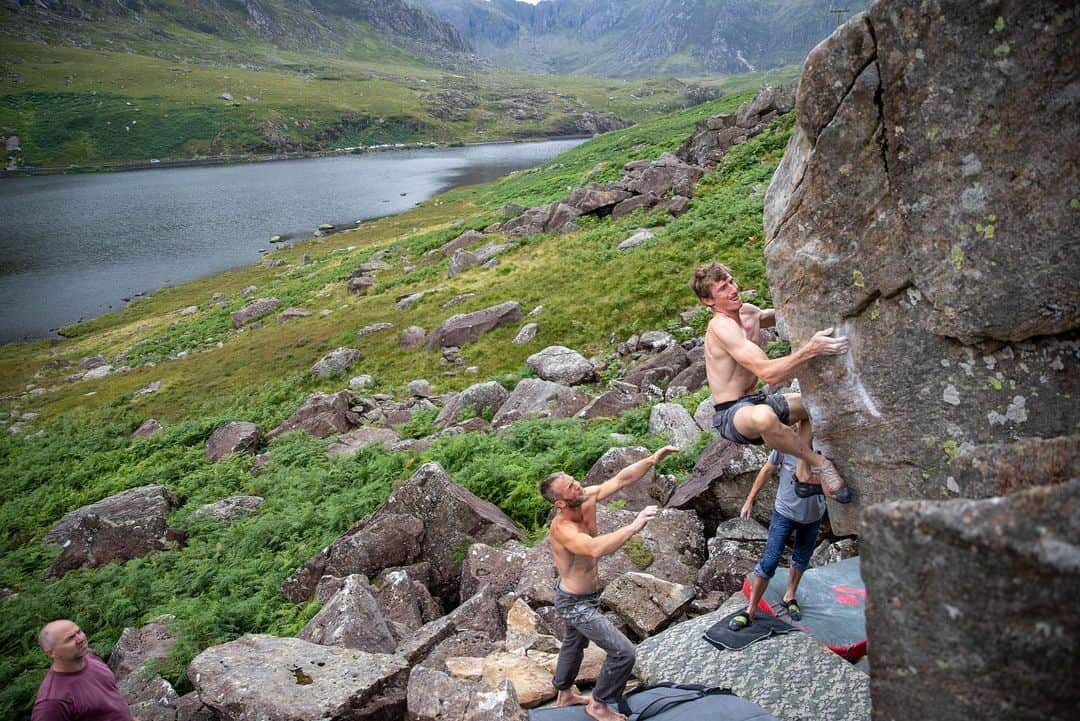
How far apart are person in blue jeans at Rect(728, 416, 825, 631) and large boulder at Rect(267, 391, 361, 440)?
17.6 meters

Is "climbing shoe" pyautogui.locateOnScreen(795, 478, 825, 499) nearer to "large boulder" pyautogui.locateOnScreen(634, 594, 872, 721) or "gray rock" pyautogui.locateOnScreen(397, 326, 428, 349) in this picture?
"large boulder" pyautogui.locateOnScreen(634, 594, 872, 721)

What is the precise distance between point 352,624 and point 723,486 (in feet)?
20.6

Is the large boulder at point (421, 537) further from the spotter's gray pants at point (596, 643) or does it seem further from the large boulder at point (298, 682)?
the spotter's gray pants at point (596, 643)

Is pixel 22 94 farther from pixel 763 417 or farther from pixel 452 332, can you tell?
pixel 763 417

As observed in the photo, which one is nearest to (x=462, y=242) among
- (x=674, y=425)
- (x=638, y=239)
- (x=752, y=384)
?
(x=638, y=239)

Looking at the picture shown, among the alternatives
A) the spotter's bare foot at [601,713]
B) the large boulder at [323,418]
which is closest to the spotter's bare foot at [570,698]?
the spotter's bare foot at [601,713]

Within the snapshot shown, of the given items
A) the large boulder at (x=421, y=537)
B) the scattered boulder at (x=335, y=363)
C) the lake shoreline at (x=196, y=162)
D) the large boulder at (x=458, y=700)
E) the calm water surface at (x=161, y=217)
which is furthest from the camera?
the lake shoreline at (x=196, y=162)

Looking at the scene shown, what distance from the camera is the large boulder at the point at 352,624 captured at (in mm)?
9500

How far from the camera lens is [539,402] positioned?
61.4 ft

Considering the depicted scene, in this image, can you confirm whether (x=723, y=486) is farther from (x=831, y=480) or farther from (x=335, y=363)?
(x=335, y=363)

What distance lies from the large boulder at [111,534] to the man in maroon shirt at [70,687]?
31.8 feet

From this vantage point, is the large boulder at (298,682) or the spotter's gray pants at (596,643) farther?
the large boulder at (298,682)

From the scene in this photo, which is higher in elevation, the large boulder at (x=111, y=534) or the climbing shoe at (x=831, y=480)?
the climbing shoe at (x=831, y=480)

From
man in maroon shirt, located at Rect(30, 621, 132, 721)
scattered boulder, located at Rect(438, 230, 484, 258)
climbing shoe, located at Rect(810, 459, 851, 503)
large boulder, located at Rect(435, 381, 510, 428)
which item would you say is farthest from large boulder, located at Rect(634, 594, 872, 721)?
scattered boulder, located at Rect(438, 230, 484, 258)
